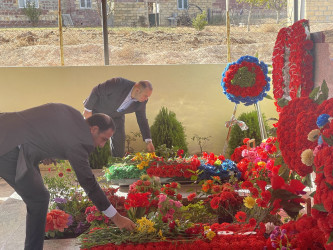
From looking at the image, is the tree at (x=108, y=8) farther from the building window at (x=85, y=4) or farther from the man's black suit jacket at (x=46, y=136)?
the man's black suit jacket at (x=46, y=136)

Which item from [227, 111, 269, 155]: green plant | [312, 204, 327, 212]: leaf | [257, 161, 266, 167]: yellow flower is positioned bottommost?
[227, 111, 269, 155]: green plant

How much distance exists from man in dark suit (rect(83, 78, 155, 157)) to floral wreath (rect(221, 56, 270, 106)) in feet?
2.97

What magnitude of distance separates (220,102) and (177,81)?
22.6 inches

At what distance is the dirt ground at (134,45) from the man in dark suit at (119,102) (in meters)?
1.60

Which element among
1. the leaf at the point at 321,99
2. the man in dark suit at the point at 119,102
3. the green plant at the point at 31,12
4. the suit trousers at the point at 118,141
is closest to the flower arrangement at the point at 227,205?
A: the leaf at the point at 321,99

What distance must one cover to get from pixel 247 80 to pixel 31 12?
11.2ft

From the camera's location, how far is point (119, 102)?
5.56 m

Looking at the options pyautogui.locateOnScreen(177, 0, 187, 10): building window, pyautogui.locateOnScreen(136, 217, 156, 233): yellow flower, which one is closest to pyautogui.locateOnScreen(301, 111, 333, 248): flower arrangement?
pyautogui.locateOnScreen(136, 217, 156, 233): yellow flower

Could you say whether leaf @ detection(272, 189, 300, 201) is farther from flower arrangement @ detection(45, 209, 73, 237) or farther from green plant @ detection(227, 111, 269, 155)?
green plant @ detection(227, 111, 269, 155)

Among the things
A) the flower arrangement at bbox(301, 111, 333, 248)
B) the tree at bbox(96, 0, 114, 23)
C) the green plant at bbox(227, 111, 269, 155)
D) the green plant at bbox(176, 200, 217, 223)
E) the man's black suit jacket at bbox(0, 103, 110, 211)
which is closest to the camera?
the flower arrangement at bbox(301, 111, 333, 248)

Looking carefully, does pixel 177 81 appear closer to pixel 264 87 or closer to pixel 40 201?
pixel 264 87

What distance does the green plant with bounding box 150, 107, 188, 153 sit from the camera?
6.49 m

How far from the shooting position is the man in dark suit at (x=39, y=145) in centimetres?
305

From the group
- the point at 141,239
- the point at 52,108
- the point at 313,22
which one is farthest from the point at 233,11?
the point at 141,239
